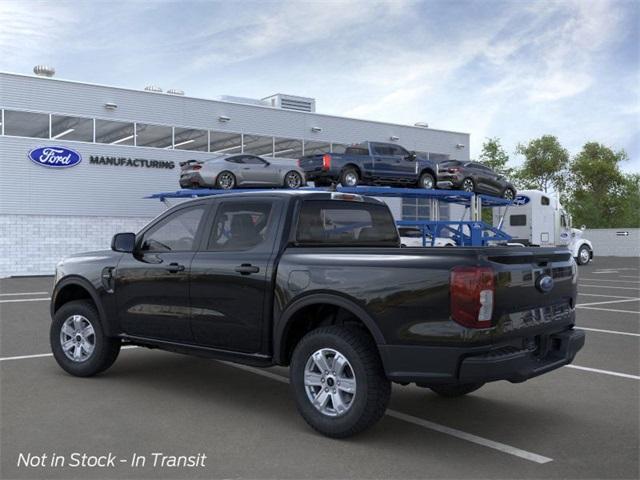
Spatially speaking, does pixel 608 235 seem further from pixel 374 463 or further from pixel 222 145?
pixel 374 463

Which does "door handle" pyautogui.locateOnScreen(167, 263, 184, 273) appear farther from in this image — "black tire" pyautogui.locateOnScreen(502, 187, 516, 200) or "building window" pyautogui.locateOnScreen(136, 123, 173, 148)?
"building window" pyautogui.locateOnScreen(136, 123, 173, 148)

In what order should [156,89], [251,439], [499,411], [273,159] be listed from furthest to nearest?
1. [273,159]
2. [156,89]
3. [499,411]
4. [251,439]

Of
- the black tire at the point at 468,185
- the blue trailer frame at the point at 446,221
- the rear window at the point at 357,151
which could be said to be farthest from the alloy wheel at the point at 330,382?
the black tire at the point at 468,185

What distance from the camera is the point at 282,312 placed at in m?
5.27

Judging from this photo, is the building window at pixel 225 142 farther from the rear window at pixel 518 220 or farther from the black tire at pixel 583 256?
the black tire at pixel 583 256

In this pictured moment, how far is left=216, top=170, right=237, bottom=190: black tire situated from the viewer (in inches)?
902

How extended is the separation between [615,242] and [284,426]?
160 feet

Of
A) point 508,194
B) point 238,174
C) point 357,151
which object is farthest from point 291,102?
point 357,151

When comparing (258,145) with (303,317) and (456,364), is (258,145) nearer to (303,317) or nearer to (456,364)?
(303,317)

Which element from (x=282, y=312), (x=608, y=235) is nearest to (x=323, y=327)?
(x=282, y=312)

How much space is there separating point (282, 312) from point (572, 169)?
6947 centimetres

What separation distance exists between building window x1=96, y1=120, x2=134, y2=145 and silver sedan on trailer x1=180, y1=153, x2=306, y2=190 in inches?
253

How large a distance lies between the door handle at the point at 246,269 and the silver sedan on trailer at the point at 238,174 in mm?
17118

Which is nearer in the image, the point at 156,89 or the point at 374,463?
the point at 374,463
